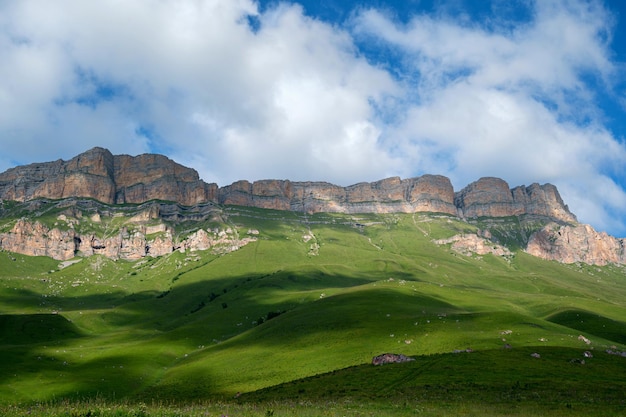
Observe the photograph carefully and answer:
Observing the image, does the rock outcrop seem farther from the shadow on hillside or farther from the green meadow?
the shadow on hillside

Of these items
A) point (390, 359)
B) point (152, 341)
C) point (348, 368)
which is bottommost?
point (152, 341)

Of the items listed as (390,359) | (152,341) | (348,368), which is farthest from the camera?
(152,341)

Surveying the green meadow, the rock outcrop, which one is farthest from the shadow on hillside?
the rock outcrop

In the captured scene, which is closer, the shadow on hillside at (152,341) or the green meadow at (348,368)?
the green meadow at (348,368)

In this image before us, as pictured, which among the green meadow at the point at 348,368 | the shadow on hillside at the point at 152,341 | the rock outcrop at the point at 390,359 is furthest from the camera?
the shadow on hillside at the point at 152,341

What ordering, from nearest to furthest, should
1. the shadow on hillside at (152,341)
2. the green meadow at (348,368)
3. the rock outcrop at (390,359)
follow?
1. the green meadow at (348,368)
2. the rock outcrop at (390,359)
3. the shadow on hillside at (152,341)

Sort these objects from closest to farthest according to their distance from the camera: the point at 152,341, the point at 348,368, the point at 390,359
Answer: the point at 348,368, the point at 390,359, the point at 152,341

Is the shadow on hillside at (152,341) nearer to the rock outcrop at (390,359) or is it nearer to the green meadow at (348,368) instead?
the green meadow at (348,368)

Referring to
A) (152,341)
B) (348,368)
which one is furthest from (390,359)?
(152,341)

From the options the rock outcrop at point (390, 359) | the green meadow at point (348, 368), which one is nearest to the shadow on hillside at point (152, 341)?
the green meadow at point (348, 368)

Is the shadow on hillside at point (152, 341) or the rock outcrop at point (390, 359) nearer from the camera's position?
the rock outcrop at point (390, 359)

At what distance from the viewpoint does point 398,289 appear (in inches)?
6511

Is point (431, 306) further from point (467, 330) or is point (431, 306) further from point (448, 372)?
point (448, 372)

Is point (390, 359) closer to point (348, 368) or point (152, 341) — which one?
point (348, 368)
